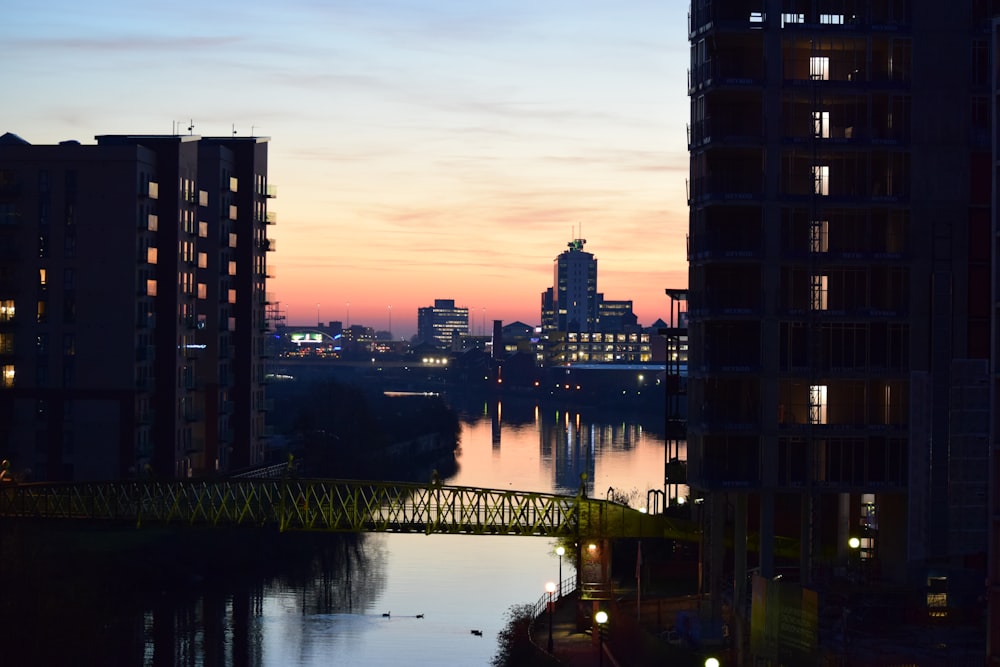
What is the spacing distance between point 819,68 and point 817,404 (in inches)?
580

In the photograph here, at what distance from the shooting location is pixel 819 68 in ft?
258

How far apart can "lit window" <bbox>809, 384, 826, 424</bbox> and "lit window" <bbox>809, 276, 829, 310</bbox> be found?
3506mm

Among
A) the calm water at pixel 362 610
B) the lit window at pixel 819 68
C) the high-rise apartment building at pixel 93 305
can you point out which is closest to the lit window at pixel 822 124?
the lit window at pixel 819 68

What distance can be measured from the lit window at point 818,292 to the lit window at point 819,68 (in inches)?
345

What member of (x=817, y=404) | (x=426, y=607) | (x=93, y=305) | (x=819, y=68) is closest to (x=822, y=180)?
(x=819, y=68)

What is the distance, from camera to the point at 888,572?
8362 cm

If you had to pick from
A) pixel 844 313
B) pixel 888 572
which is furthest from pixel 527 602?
pixel 844 313

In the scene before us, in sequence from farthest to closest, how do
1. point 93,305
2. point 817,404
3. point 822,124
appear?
point 93,305
point 822,124
point 817,404

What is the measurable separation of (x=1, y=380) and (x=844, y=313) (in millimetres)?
63095

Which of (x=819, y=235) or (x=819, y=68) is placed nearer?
(x=819, y=68)

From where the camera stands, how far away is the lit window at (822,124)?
78875 mm

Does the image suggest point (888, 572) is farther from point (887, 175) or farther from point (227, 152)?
point (227, 152)

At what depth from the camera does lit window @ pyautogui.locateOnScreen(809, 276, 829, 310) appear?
258 ft

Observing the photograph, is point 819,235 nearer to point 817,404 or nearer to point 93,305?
point 817,404
